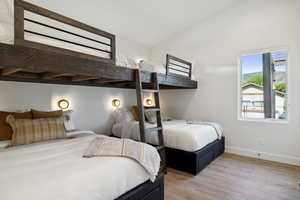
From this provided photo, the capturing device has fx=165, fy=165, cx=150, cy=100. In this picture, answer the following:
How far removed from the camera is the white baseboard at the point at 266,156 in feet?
9.51

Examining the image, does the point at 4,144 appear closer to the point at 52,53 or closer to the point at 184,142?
the point at 52,53

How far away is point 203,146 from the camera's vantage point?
2.73m

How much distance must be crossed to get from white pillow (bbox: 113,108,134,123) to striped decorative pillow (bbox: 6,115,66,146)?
151 cm

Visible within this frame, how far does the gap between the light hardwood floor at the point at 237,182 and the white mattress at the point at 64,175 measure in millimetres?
911

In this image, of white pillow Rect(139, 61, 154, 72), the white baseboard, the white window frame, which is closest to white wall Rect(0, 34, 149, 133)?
white pillow Rect(139, 61, 154, 72)

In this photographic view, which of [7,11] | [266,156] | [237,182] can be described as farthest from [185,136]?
[7,11]

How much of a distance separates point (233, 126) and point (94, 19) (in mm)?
3652

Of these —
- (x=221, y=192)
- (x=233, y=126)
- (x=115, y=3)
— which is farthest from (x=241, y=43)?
(x=221, y=192)

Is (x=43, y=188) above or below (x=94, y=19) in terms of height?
below

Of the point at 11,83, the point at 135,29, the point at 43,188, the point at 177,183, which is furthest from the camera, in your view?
the point at 135,29

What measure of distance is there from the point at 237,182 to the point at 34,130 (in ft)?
9.07

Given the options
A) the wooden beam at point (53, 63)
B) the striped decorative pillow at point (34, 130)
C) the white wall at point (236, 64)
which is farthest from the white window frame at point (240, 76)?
the striped decorative pillow at point (34, 130)

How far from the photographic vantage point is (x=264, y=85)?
337 cm

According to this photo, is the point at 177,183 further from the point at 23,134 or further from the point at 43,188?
the point at 23,134
